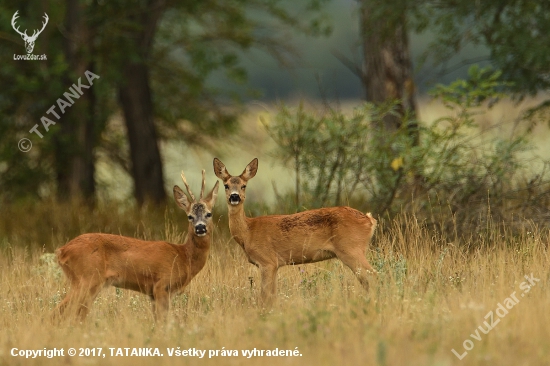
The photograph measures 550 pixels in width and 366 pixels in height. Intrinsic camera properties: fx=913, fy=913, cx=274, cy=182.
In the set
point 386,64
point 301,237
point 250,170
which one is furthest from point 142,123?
point 301,237

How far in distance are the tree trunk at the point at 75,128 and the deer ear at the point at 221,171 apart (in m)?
6.92

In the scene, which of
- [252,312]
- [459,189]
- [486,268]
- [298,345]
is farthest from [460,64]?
[298,345]

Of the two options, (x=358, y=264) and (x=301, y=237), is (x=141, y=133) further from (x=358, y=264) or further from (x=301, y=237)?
(x=358, y=264)

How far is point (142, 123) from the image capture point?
17656 millimetres

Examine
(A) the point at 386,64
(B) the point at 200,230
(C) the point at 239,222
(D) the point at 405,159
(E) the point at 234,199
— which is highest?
(A) the point at 386,64

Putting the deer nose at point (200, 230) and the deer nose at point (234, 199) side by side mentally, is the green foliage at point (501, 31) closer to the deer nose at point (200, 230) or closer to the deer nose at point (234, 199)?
the deer nose at point (234, 199)

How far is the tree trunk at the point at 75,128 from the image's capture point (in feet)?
52.1

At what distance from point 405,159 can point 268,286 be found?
13.2 ft

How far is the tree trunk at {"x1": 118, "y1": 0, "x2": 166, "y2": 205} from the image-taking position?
56.6ft

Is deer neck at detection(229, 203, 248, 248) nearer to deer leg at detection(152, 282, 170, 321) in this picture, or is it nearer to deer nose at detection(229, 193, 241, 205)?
deer nose at detection(229, 193, 241, 205)

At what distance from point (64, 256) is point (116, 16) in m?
9.19

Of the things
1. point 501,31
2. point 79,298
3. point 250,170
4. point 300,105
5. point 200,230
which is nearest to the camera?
point 79,298

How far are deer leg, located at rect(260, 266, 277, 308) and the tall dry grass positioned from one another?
133 mm

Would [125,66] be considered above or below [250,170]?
above
